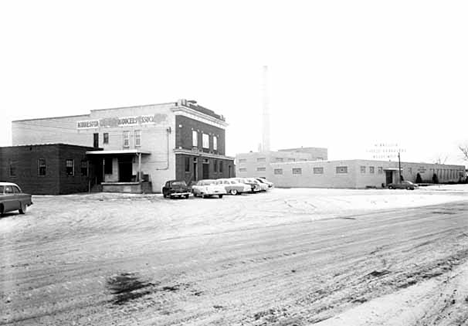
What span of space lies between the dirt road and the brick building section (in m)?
25.4

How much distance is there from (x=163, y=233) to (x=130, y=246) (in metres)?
2.63

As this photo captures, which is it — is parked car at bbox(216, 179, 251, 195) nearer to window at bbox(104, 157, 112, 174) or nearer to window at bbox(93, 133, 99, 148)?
window at bbox(104, 157, 112, 174)

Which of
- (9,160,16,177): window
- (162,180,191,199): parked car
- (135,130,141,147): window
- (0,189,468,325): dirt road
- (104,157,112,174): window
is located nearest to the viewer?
(0,189,468,325): dirt road

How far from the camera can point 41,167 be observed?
123 feet

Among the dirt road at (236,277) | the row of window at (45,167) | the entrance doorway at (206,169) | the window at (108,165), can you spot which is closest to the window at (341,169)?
the entrance doorway at (206,169)

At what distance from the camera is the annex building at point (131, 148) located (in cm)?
3862

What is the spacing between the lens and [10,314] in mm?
5145

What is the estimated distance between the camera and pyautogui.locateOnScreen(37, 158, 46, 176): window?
3731 centimetres

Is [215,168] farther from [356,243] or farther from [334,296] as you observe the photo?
[334,296]

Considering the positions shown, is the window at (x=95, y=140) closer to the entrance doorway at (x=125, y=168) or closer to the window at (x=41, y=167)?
the entrance doorway at (x=125, y=168)

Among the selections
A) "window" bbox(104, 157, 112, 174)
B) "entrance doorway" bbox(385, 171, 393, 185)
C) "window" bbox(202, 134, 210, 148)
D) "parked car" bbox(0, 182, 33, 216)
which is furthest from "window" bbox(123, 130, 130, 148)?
"entrance doorway" bbox(385, 171, 393, 185)

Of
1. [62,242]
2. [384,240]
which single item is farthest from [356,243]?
[62,242]

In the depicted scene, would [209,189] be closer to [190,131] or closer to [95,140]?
[190,131]

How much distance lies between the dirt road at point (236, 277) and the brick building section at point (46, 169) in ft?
83.4
